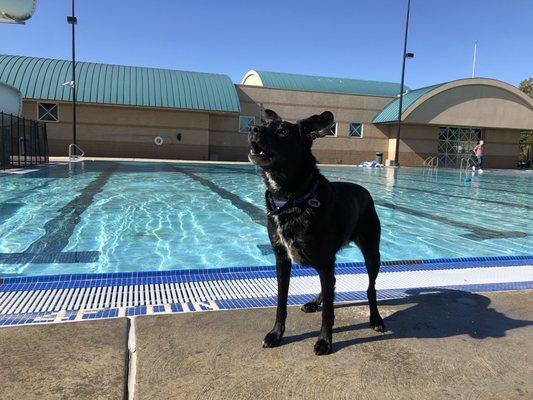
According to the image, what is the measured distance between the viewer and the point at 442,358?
9.51 ft

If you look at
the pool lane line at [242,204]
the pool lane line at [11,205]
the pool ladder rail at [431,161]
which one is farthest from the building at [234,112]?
the pool lane line at [11,205]

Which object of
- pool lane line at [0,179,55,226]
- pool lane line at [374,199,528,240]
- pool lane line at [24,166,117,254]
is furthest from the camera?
pool lane line at [0,179,55,226]

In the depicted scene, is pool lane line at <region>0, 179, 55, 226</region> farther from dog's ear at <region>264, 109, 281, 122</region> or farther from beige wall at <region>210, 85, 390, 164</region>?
beige wall at <region>210, 85, 390, 164</region>

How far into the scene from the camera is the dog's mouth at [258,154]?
2646 mm

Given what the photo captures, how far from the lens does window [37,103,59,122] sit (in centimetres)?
3011

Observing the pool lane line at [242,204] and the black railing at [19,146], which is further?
the black railing at [19,146]

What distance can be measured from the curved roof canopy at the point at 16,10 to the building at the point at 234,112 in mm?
18278

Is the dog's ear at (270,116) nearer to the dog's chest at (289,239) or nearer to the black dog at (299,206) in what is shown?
the black dog at (299,206)

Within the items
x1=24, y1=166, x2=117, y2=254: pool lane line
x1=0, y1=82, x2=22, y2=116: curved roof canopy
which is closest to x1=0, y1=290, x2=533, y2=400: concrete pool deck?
x1=24, y1=166, x2=117, y2=254: pool lane line

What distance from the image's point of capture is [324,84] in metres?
40.6

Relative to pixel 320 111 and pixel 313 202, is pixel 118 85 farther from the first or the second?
pixel 313 202

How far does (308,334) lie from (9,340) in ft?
6.39

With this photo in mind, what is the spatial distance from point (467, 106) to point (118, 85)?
25966 millimetres

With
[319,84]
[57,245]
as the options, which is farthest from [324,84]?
[57,245]
